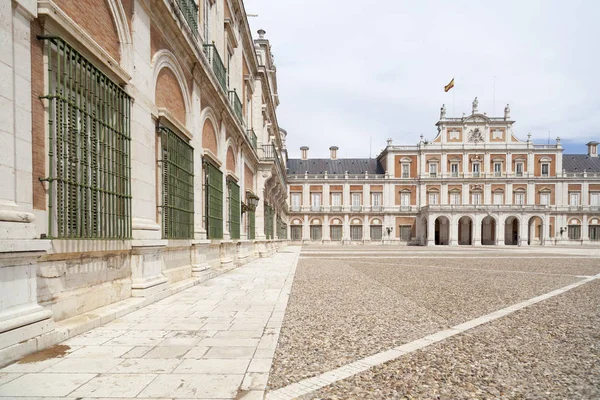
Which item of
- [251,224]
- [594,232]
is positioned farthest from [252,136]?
[594,232]

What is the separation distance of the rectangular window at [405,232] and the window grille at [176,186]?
45443mm

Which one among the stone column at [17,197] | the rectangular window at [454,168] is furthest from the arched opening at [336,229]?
the stone column at [17,197]

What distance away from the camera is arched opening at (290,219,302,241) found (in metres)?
53.0

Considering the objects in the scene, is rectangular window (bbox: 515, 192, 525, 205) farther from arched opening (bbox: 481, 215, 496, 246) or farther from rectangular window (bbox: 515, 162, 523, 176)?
arched opening (bbox: 481, 215, 496, 246)

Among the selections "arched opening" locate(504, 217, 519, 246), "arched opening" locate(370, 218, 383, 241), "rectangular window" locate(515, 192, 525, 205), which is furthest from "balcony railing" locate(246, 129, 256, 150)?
"rectangular window" locate(515, 192, 525, 205)

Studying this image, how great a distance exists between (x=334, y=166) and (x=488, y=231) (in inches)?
895

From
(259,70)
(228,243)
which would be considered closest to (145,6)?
(228,243)

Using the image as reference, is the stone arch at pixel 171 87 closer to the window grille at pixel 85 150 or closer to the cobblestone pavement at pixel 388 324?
the window grille at pixel 85 150

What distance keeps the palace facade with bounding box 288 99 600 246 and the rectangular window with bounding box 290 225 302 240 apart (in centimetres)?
52

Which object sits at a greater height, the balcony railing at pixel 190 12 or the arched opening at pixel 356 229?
the balcony railing at pixel 190 12

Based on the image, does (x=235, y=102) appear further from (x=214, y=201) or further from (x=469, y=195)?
(x=469, y=195)

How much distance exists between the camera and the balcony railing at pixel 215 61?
1062 centimetres

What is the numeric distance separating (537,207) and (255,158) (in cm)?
4275

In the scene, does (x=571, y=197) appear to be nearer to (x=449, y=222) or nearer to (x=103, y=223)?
(x=449, y=222)
